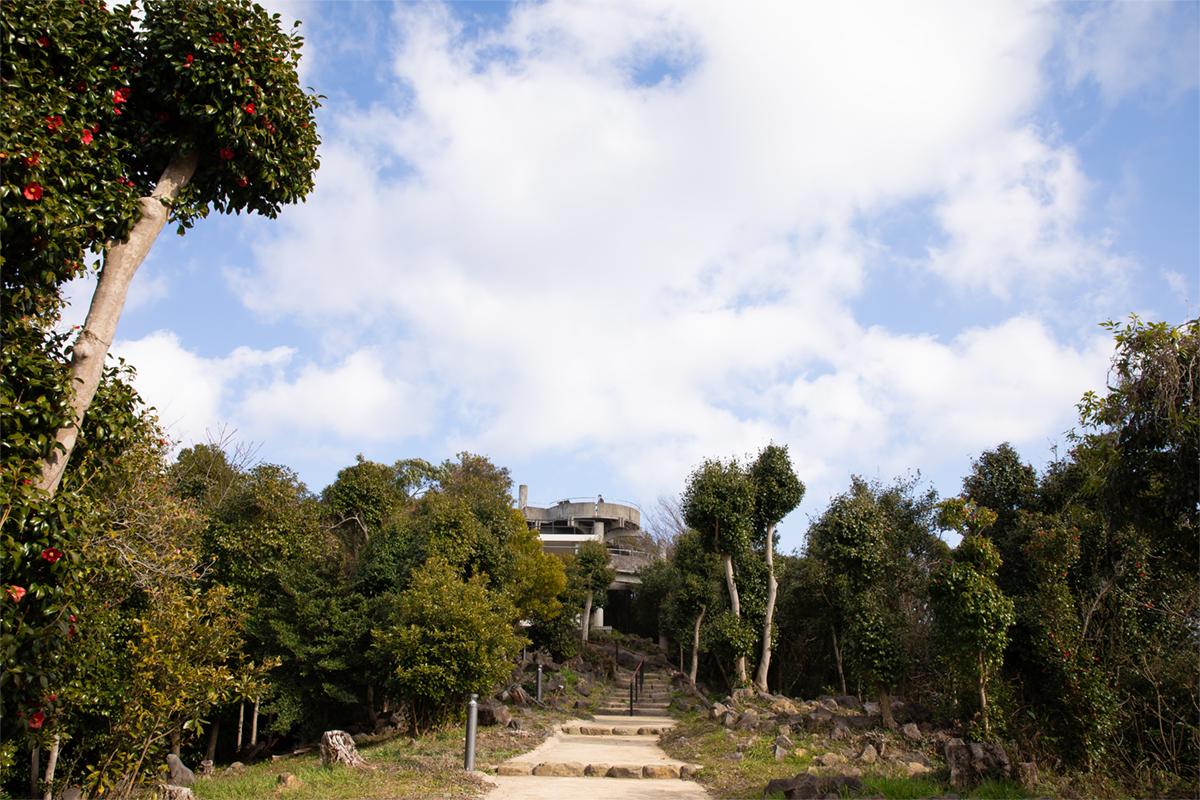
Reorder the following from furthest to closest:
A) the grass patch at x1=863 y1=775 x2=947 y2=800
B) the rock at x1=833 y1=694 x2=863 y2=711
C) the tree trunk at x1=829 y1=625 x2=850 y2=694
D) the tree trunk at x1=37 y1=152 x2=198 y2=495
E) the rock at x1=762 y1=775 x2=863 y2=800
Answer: the tree trunk at x1=829 y1=625 x2=850 y2=694 → the rock at x1=833 y1=694 x2=863 y2=711 → the grass patch at x1=863 y1=775 x2=947 y2=800 → the rock at x1=762 y1=775 x2=863 y2=800 → the tree trunk at x1=37 y1=152 x2=198 y2=495

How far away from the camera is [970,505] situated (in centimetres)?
1117

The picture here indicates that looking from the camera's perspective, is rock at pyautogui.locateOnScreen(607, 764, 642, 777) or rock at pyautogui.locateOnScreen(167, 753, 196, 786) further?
rock at pyautogui.locateOnScreen(607, 764, 642, 777)

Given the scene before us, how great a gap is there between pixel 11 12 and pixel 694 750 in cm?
1143

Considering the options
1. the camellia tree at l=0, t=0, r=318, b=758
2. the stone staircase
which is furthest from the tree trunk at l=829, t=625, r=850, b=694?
the camellia tree at l=0, t=0, r=318, b=758

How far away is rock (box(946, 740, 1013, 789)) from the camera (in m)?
8.24

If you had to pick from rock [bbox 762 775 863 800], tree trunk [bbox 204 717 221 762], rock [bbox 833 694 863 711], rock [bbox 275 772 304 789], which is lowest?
tree trunk [bbox 204 717 221 762]

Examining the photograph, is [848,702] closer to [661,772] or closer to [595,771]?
[661,772]

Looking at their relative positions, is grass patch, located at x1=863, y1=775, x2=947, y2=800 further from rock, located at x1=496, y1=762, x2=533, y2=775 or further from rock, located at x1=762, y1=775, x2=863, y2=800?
rock, located at x1=496, y1=762, x2=533, y2=775

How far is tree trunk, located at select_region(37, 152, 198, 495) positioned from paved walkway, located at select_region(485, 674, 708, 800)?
17.7 ft

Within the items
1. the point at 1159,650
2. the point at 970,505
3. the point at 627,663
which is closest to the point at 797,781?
the point at 970,505

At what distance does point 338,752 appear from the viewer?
9.38 metres

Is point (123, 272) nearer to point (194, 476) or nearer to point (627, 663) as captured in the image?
point (194, 476)

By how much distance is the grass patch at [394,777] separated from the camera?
7859 millimetres

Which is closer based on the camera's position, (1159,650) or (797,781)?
(797,781)
